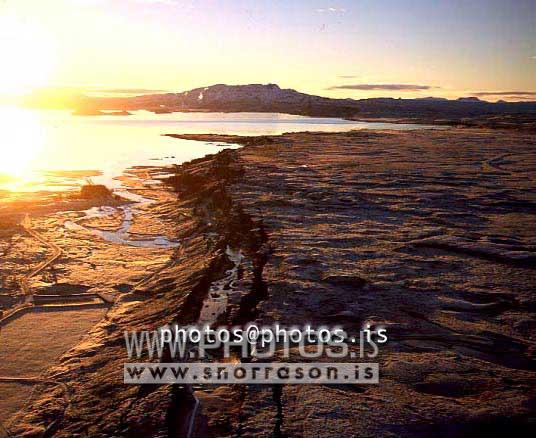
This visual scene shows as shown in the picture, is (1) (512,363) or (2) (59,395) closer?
(1) (512,363)

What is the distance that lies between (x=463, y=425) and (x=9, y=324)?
217 inches

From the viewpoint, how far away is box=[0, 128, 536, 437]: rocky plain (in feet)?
12.0

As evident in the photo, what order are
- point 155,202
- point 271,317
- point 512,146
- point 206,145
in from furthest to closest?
point 206,145 → point 512,146 → point 155,202 → point 271,317

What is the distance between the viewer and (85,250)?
9.62 metres

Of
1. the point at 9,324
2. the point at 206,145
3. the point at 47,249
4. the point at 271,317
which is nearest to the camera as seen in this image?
the point at 271,317

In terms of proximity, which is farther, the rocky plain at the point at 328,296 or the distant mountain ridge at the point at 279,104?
the distant mountain ridge at the point at 279,104

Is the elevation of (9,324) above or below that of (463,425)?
below

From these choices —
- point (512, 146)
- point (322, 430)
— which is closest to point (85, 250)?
point (322, 430)

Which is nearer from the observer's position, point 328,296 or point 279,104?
point 328,296

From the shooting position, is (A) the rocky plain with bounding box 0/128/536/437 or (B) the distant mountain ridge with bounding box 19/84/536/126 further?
(B) the distant mountain ridge with bounding box 19/84/536/126

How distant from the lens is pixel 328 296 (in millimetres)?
5594

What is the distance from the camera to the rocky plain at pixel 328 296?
366 cm

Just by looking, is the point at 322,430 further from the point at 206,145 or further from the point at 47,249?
the point at 206,145

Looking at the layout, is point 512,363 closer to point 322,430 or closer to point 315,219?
point 322,430
